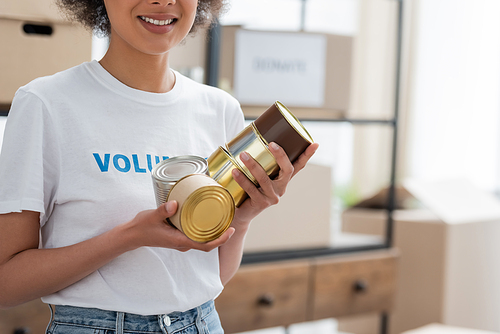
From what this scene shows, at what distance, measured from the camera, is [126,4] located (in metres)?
0.65

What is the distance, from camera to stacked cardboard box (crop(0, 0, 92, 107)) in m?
1.11

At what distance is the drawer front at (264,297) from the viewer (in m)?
1.60

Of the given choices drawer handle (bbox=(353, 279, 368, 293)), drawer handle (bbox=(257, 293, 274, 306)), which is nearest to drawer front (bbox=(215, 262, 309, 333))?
drawer handle (bbox=(257, 293, 274, 306))

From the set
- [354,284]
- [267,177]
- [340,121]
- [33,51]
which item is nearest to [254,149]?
[267,177]

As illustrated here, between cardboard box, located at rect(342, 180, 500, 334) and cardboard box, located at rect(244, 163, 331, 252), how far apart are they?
14.6 inches

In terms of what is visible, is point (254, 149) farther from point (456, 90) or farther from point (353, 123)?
point (456, 90)

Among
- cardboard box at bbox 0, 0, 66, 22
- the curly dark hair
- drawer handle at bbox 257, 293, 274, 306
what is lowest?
drawer handle at bbox 257, 293, 274, 306

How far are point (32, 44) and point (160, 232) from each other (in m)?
0.73

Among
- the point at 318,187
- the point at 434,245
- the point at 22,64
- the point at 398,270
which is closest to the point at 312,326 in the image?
the point at 398,270

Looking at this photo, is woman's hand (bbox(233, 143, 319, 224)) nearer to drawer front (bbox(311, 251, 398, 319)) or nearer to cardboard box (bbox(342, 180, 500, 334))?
drawer front (bbox(311, 251, 398, 319))

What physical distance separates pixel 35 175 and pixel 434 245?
5.39ft

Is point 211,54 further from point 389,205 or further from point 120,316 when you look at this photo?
point 120,316

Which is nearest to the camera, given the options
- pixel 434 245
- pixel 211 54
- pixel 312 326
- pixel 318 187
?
pixel 211 54

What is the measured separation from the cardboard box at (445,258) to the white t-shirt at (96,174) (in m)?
1.44
